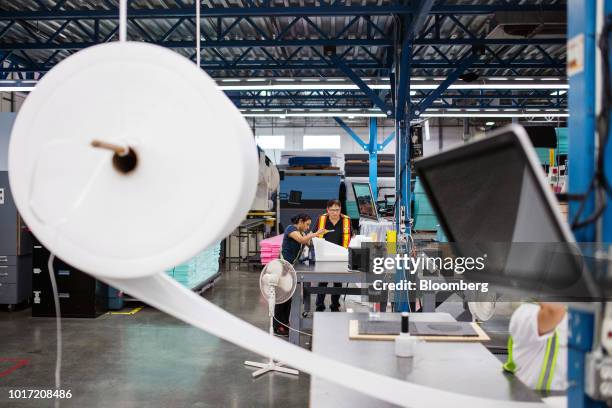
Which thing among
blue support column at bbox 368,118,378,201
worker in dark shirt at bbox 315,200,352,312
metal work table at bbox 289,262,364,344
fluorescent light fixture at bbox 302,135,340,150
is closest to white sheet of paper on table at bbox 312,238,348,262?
metal work table at bbox 289,262,364,344

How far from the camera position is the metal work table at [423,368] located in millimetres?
1876

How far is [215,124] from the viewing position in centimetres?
86

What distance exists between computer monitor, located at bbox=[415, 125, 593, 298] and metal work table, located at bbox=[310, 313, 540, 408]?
2.97 ft

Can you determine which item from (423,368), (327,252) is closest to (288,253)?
(327,252)

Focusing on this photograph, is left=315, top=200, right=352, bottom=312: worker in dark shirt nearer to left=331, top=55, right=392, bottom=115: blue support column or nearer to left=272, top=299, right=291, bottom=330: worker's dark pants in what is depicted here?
left=272, top=299, right=291, bottom=330: worker's dark pants

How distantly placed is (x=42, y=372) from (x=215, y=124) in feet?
15.3

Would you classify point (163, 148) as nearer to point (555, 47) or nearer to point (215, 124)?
point (215, 124)

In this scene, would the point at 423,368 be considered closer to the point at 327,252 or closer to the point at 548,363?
the point at 548,363

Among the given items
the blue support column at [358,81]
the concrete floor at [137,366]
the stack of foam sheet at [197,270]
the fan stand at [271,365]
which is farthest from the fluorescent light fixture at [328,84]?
the fan stand at [271,365]

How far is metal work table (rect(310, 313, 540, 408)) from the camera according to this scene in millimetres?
1876

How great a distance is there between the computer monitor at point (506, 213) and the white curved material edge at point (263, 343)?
1.11ft

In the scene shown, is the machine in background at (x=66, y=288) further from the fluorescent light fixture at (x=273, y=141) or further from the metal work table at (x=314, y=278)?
the fluorescent light fixture at (x=273, y=141)

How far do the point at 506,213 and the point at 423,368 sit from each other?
4.63 ft

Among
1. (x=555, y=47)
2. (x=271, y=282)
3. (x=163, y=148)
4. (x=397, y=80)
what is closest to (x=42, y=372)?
(x=271, y=282)
